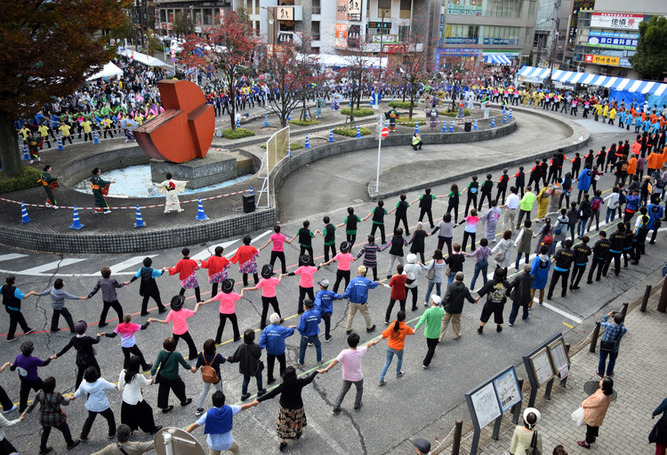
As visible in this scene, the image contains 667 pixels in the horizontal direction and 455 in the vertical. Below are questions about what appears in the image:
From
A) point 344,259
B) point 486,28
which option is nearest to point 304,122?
point 344,259

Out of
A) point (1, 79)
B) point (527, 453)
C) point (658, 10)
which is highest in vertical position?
point (658, 10)

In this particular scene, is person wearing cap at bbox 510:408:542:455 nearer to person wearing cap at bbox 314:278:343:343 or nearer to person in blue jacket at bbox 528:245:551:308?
person wearing cap at bbox 314:278:343:343

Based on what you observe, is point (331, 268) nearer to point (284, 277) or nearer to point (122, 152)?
point (284, 277)

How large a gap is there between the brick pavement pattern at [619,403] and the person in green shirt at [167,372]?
433 cm

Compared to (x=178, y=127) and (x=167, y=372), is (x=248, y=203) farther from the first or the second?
(x=167, y=372)

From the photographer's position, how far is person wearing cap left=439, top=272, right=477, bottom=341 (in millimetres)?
9391

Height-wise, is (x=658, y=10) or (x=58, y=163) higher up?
(x=658, y=10)

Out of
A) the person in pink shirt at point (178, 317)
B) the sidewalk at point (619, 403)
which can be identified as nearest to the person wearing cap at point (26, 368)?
the person in pink shirt at point (178, 317)

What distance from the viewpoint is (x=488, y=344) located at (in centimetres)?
1002

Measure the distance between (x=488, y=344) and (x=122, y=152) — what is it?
18629 millimetres

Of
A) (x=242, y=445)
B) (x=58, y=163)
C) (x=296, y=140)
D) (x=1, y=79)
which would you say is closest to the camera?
(x=242, y=445)

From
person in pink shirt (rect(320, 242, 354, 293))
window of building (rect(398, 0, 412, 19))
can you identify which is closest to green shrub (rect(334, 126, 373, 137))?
person in pink shirt (rect(320, 242, 354, 293))

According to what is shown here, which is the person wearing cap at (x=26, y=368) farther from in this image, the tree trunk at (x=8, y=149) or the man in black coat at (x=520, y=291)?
the tree trunk at (x=8, y=149)

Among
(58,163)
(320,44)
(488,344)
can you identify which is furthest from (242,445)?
(320,44)
